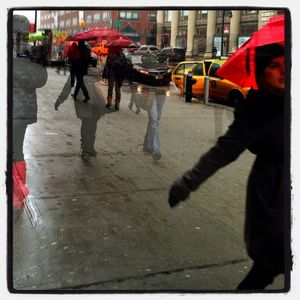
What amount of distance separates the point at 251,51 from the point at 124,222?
6.45ft

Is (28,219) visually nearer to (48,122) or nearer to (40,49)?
(40,49)

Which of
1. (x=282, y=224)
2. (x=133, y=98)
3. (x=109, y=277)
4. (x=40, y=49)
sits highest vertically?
(x=40, y=49)

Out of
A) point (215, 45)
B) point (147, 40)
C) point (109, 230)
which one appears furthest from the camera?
point (109, 230)

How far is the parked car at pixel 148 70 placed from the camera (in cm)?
321

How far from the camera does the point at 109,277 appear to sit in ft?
9.29

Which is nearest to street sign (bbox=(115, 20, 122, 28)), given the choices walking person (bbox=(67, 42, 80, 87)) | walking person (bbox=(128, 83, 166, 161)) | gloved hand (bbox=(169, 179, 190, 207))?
walking person (bbox=(67, 42, 80, 87))

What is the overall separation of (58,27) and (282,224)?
5.47 feet

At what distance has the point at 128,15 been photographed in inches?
92.9

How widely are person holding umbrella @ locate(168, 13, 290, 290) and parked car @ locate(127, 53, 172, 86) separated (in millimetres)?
1030

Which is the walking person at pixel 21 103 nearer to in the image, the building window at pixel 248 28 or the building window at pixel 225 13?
the building window at pixel 225 13

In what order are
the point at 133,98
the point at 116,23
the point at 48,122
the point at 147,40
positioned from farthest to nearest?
1. the point at 48,122
2. the point at 133,98
3. the point at 147,40
4. the point at 116,23

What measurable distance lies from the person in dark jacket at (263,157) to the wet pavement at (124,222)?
0.68 ft

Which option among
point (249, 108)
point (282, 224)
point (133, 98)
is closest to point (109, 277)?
point (282, 224)

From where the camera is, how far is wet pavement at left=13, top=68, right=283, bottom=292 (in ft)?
9.36
